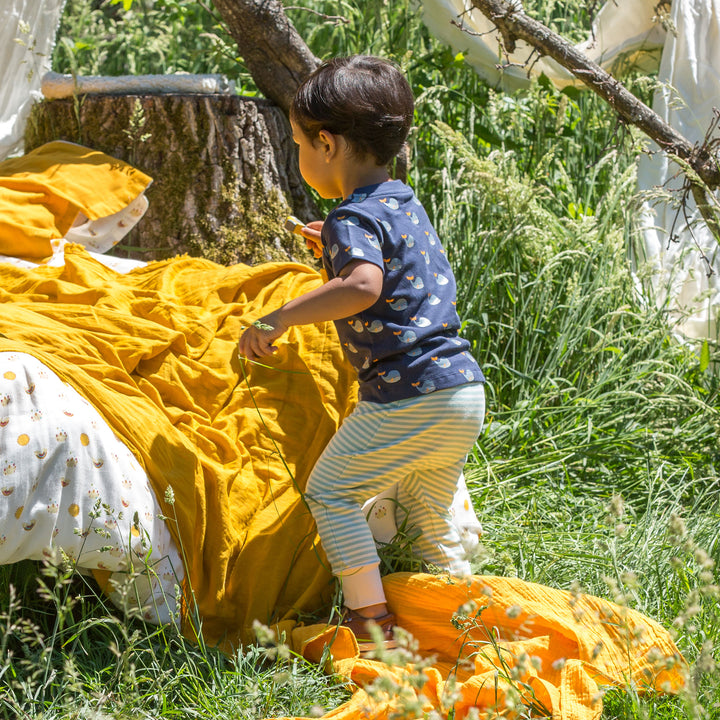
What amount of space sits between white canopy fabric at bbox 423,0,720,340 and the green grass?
137 millimetres

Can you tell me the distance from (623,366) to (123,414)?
5.93ft

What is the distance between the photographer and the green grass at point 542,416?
5.43ft

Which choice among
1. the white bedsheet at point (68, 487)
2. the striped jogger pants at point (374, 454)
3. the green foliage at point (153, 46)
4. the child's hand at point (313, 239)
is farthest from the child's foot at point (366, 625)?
the green foliage at point (153, 46)

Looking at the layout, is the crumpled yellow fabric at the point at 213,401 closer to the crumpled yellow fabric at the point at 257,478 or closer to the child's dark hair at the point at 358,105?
the crumpled yellow fabric at the point at 257,478

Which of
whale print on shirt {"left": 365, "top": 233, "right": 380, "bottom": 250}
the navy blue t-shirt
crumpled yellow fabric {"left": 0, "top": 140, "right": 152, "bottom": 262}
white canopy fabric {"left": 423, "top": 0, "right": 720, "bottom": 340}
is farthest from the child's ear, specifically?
white canopy fabric {"left": 423, "top": 0, "right": 720, "bottom": 340}

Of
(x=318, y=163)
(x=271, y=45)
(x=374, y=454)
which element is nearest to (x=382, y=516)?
(x=374, y=454)

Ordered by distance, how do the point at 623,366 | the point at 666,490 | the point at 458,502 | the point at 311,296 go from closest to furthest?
the point at 311,296 → the point at 458,502 → the point at 666,490 → the point at 623,366

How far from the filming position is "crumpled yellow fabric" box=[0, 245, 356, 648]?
6.01ft

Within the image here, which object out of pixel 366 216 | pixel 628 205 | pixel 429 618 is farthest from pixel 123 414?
pixel 628 205

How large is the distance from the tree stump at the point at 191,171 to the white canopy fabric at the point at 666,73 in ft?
3.44

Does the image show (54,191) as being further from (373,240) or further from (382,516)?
(382,516)

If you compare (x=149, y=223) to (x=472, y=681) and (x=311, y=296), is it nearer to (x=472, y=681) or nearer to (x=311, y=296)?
(x=311, y=296)

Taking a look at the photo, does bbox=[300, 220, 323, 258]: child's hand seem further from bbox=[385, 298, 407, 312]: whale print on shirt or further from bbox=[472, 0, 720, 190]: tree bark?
bbox=[472, 0, 720, 190]: tree bark

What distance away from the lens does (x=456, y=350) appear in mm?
1882
